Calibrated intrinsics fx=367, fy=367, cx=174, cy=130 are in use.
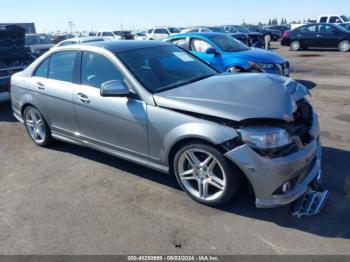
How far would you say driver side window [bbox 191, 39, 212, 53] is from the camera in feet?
32.4

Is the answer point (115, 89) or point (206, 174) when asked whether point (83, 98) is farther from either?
point (206, 174)

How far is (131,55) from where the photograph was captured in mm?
4488

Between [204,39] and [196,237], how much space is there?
7.43m

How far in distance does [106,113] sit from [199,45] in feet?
20.6

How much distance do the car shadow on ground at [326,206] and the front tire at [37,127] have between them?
1.27 meters

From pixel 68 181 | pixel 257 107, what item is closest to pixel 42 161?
pixel 68 181

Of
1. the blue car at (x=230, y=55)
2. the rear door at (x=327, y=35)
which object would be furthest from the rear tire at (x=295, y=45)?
the blue car at (x=230, y=55)

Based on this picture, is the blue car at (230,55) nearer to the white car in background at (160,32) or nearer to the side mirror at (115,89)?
the side mirror at (115,89)

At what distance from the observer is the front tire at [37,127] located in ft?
18.2

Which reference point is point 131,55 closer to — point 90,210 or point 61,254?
point 90,210

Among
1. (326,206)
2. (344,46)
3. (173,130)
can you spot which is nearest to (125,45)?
(173,130)

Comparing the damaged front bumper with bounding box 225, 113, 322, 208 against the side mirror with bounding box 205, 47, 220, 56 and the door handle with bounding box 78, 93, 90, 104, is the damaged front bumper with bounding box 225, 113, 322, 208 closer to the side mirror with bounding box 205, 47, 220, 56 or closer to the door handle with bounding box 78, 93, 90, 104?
the door handle with bounding box 78, 93, 90, 104

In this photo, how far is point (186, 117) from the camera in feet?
12.0

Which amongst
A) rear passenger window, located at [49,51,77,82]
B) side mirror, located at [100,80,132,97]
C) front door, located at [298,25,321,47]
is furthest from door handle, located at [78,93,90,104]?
front door, located at [298,25,321,47]
